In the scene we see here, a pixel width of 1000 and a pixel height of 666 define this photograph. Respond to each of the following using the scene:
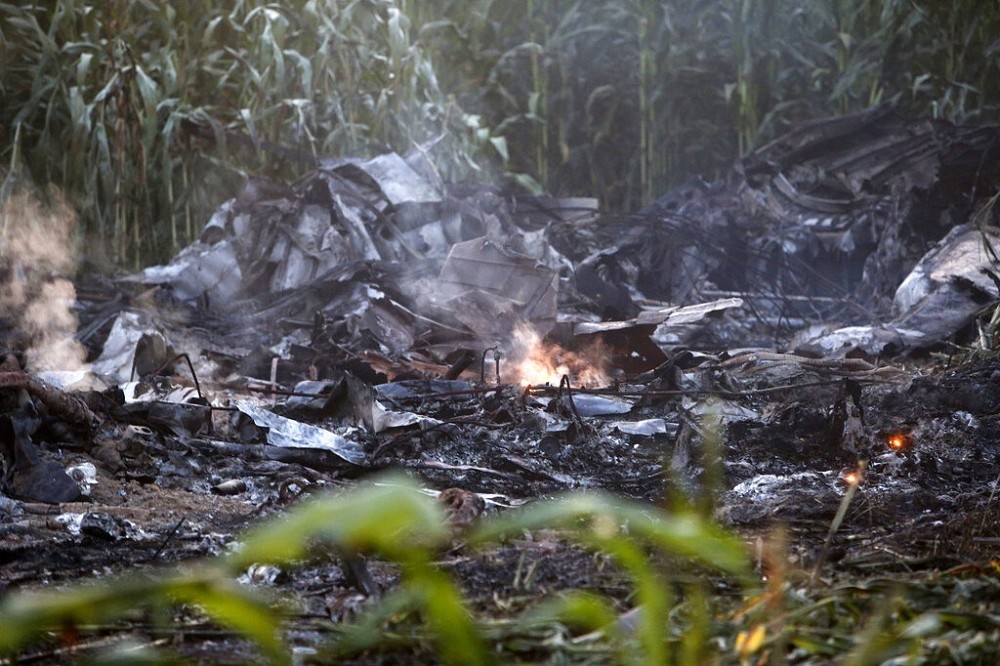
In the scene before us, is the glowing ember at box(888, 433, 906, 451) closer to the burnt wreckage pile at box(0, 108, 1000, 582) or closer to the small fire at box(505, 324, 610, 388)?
the burnt wreckage pile at box(0, 108, 1000, 582)

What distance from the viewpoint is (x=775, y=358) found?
540 cm

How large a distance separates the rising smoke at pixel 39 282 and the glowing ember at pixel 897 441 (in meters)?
3.69

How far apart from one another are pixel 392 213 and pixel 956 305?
12.0 feet

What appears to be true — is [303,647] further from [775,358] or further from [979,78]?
[979,78]

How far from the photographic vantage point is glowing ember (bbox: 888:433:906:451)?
3838mm

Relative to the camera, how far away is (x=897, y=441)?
3.89 meters

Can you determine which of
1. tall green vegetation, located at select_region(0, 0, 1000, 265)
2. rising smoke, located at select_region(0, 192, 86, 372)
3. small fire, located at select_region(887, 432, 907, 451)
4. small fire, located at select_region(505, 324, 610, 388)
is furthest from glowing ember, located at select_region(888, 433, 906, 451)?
tall green vegetation, located at select_region(0, 0, 1000, 265)

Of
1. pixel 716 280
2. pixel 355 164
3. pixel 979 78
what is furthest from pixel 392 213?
pixel 979 78

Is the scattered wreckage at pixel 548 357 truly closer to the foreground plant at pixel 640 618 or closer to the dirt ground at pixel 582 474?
the dirt ground at pixel 582 474

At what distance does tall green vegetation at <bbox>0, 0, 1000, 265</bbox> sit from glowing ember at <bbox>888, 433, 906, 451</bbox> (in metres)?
5.37

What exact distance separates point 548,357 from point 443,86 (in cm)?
557

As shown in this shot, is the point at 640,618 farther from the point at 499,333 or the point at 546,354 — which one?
the point at 499,333

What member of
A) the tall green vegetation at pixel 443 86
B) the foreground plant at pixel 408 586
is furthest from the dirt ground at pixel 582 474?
the tall green vegetation at pixel 443 86

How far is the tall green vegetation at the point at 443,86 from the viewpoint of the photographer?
7.83 metres
